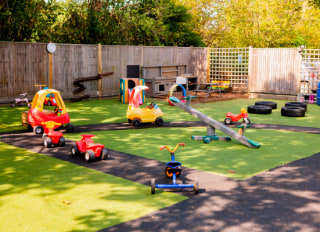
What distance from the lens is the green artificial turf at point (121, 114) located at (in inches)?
473

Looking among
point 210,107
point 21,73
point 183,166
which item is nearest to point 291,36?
point 210,107

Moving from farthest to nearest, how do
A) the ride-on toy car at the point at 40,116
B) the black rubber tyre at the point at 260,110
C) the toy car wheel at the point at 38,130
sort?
1. the black rubber tyre at the point at 260,110
2. the ride-on toy car at the point at 40,116
3. the toy car wheel at the point at 38,130

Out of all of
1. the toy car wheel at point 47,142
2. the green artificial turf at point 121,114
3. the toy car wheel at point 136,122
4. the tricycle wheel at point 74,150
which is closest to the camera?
the tricycle wheel at point 74,150

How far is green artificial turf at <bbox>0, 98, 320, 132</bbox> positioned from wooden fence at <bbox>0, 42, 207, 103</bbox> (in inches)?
37.3

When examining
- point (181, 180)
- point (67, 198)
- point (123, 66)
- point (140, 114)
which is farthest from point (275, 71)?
point (67, 198)

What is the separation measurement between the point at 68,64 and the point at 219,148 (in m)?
9.98

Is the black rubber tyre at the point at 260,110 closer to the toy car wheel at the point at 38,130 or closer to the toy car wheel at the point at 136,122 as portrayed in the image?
the toy car wheel at the point at 136,122

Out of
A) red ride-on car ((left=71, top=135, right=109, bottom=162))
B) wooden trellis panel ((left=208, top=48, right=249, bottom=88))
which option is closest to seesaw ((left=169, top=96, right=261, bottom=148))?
red ride-on car ((left=71, top=135, right=109, bottom=162))

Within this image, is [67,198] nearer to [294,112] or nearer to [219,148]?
[219,148]

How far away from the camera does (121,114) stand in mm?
13484

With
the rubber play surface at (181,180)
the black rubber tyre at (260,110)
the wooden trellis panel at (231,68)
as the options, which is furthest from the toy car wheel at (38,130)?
the wooden trellis panel at (231,68)

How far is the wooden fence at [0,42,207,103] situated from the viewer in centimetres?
1473

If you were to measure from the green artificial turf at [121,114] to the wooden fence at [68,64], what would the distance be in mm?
948

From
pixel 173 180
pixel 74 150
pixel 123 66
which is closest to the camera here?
pixel 173 180
